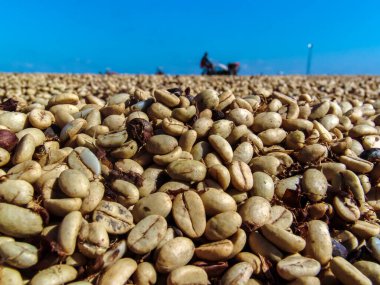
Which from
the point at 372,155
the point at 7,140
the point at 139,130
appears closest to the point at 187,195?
the point at 139,130

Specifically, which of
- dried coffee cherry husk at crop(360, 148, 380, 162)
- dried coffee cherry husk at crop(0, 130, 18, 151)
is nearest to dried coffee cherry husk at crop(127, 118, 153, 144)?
dried coffee cherry husk at crop(0, 130, 18, 151)

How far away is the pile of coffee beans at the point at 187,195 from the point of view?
5.48 feet

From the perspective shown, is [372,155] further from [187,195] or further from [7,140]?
[7,140]

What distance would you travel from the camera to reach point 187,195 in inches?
75.7

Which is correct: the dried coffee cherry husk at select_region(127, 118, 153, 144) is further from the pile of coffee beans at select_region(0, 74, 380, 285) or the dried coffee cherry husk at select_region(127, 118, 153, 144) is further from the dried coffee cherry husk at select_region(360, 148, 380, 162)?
the dried coffee cherry husk at select_region(360, 148, 380, 162)

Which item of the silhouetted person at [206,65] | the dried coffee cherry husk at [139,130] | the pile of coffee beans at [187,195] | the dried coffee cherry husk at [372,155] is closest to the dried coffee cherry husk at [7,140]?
the pile of coffee beans at [187,195]

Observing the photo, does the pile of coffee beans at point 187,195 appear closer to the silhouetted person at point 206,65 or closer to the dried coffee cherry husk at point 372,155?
the dried coffee cherry husk at point 372,155

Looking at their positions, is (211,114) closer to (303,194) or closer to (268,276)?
(303,194)

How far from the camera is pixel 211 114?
2588mm

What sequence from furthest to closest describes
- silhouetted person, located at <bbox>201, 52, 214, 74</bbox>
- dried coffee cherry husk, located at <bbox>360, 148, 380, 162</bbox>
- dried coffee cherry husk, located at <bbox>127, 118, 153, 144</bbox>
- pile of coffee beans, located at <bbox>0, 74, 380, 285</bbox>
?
silhouetted person, located at <bbox>201, 52, 214, 74</bbox>
dried coffee cherry husk, located at <bbox>360, 148, 380, 162</bbox>
dried coffee cherry husk, located at <bbox>127, 118, 153, 144</bbox>
pile of coffee beans, located at <bbox>0, 74, 380, 285</bbox>

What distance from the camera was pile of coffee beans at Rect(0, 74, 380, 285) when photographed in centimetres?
167

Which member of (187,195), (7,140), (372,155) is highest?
(7,140)

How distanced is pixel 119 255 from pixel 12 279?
461 millimetres

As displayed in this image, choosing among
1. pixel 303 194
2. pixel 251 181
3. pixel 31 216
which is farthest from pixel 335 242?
pixel 31 216
